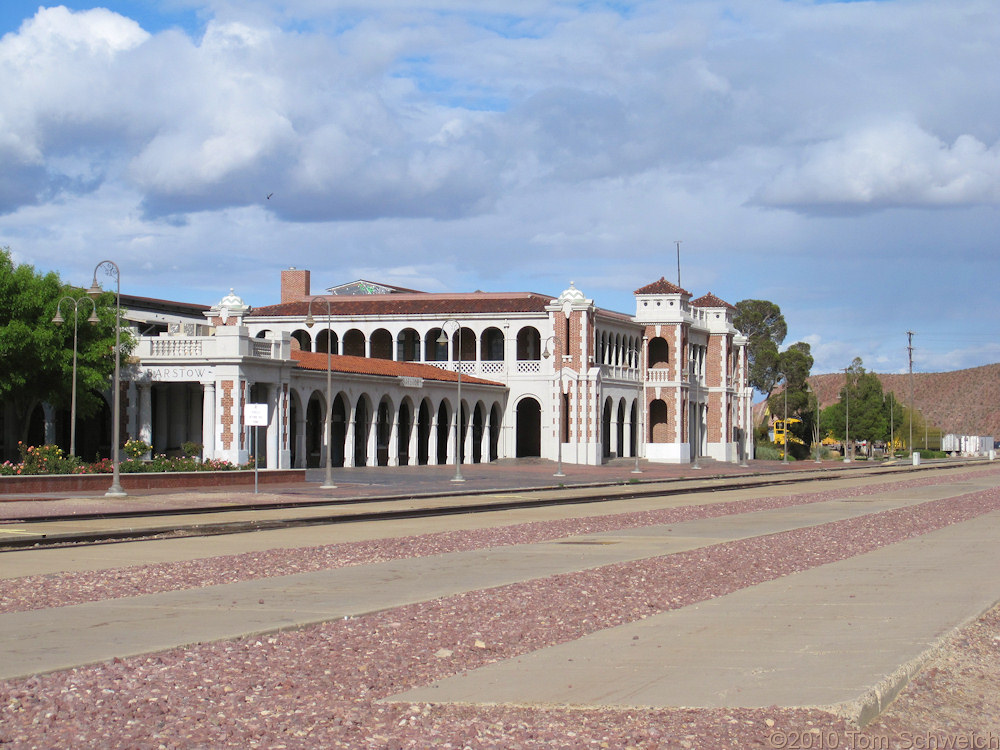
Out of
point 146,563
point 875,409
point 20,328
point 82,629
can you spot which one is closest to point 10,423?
point 20,328

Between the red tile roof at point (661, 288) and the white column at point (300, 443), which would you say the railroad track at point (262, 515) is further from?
the red tile roof at point (661, 288)

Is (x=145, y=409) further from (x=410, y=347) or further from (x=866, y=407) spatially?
(x=866, y=407)

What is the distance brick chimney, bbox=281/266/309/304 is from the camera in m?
83.7

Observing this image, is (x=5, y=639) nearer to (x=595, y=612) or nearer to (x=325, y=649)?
(x=325, y=649)

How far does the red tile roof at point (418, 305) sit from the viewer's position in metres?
72.3

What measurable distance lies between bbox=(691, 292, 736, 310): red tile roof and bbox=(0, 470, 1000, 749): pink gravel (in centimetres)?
7712

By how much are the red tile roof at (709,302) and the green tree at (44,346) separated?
1931 inches

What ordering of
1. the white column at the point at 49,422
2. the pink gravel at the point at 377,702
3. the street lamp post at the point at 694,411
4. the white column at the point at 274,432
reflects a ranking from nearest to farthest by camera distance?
1. the pink gravel at the point at 377,702
2. the white column at the point at 274,432
3. the white column at the point at 49,422
4. the street lamp post at the point at 694,411

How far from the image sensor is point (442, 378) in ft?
216

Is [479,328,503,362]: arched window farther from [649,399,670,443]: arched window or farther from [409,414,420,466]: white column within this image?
[409,414,420,466]: white column

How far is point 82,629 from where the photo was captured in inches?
425

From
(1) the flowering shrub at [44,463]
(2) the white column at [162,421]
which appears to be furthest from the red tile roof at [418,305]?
(1) the flowering shrub at [44,463]

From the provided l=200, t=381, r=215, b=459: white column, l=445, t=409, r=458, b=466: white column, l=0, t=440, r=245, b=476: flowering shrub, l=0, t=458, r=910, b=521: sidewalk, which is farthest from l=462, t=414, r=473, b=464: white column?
l=0, t=440, r=245, b=476: flowering shrub

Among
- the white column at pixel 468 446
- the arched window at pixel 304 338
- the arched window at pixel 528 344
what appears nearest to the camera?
the white column at pixel 468 446
